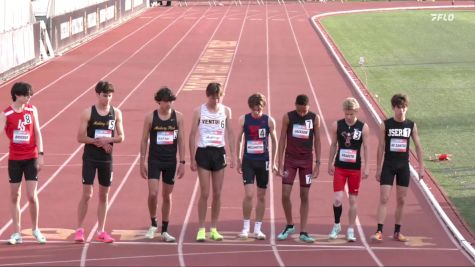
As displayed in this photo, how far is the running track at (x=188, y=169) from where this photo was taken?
37.0 ft

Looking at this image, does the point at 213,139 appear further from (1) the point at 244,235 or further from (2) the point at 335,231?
(2) the point at 335,231

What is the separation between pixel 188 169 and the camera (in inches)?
669

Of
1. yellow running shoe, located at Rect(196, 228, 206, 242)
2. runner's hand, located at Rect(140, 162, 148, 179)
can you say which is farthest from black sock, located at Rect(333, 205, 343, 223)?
runner's hand, located at Rect(140, 162, 148, 179)

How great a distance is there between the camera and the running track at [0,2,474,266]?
11266 millimetres

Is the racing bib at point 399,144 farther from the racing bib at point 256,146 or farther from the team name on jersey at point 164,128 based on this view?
the team name on jersey at point 164,128

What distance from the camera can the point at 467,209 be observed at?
47.1 ft

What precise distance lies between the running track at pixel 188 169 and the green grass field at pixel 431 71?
1.15 meters

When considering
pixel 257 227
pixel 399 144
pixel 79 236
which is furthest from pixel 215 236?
pixel 399 144

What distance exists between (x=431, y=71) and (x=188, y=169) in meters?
17.8

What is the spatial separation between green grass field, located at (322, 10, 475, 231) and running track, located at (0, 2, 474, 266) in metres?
1.15

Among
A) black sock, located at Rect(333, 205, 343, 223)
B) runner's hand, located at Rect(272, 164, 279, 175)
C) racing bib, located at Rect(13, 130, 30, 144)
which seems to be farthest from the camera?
black sock, located at Rect(333, 205, 343, 223)

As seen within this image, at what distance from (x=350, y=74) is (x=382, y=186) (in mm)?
19867

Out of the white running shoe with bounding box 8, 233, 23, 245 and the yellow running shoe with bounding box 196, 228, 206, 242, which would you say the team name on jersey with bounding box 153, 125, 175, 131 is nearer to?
the yellow running shoe with bounding box 196, 228, 206, 242

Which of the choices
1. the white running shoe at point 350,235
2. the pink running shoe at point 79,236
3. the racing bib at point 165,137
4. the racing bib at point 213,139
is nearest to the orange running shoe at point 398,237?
the white running shoe at point 350,235
